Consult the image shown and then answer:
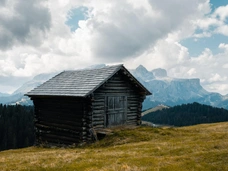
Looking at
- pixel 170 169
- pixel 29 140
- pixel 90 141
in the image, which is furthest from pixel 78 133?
pixel 29 140

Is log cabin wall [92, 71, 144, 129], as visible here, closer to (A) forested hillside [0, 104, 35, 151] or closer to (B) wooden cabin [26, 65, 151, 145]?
(B) wooden cabin [26, 65, 151, 145]

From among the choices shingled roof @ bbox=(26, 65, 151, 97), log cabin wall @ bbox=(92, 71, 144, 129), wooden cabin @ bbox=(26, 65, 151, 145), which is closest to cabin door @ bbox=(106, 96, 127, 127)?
wooden cabin @ bbox=(26, 65, 151, 145)

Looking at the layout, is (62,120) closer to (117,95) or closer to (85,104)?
(85,104)

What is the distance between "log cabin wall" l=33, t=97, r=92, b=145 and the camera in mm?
23281

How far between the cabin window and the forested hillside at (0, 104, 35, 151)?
7158 centimetres

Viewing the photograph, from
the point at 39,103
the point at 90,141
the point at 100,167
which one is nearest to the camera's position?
the point at 100,167

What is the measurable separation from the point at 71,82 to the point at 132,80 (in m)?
6.67

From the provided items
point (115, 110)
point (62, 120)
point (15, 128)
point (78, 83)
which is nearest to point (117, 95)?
point (115, 110)

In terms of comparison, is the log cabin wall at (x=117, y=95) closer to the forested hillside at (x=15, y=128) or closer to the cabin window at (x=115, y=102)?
the cabin window at (x=115, y=102)

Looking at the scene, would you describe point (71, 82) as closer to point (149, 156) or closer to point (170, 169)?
point (149, 156)

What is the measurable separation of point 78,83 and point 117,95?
4.37 metres

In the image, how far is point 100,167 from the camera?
11.3 meters

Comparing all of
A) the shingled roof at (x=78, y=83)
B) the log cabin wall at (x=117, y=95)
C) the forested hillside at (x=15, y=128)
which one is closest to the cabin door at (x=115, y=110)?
the log cabin wall at (x=117, y=95)

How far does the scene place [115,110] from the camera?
25875mm
